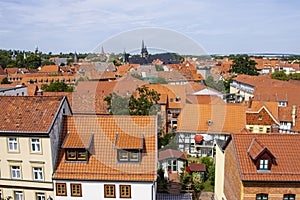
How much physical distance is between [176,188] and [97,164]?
353 inches

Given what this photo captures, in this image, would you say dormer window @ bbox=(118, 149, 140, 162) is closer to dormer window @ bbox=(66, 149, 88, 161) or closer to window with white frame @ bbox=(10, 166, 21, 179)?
dormer window @ bbox=(66, 149, 88, 161)

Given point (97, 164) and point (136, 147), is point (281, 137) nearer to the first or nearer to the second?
point (136, 147)

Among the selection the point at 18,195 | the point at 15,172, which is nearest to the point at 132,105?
the point at 15,172

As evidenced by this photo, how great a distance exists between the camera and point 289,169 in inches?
626

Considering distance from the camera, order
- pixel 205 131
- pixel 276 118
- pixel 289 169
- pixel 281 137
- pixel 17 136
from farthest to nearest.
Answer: pixel 276 118, pixel 205 131, pixel 17 136, pixel 281 137, pixel 289 169

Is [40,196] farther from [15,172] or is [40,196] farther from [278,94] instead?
[278,94]

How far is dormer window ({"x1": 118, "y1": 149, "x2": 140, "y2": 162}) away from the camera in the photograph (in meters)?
18.3

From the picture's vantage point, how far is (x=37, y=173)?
1889cm

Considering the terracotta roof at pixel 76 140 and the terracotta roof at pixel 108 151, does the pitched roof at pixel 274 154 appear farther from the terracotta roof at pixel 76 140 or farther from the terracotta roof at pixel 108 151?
the terracotta roof at pixel 76 140

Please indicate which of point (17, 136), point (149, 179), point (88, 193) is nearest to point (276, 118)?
point (149, 179)

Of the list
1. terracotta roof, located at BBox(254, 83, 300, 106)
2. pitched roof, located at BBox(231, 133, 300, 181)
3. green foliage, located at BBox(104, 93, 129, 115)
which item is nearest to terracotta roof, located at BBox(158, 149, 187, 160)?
green foliage, located at BBox(104, 93, 129, 115)

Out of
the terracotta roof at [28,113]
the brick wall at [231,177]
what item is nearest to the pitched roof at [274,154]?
the brick wall at [231,177]

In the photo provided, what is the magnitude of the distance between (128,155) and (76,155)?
3533 mm

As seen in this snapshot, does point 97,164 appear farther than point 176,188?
No
